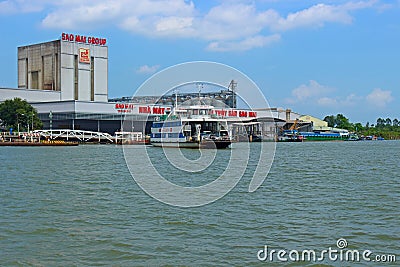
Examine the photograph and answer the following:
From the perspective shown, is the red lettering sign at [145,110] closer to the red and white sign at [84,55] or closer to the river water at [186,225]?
the red and white sign at [84,55]

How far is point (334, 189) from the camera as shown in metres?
23.2

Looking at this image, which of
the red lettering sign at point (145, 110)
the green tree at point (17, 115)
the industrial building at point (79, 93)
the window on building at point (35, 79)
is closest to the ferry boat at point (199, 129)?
the industrial building at point (79, 93)

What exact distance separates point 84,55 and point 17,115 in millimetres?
25835

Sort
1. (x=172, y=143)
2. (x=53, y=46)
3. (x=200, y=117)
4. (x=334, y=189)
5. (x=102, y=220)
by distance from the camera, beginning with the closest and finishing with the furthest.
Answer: (x=102, y=220)
(x=334, y=189)
(x=200, y=117)
(x=172, y=143)
(x=53, y=46)

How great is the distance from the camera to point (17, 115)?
94.2 meters

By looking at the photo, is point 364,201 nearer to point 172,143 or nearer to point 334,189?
point 334,189

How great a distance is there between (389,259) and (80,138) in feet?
288

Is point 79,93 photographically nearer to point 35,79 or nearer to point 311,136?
point 35,79

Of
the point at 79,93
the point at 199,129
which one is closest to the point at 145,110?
the point at 79,93

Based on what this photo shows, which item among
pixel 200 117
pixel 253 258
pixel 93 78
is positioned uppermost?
pixel 93 78

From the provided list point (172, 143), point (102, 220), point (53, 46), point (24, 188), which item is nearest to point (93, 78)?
point (53, 46)

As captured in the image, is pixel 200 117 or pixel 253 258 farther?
pixel 200 117

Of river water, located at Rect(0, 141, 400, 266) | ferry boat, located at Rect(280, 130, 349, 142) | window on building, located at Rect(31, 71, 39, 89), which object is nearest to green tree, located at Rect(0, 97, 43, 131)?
window on building, located at Rect(31, 71, 39, 89)

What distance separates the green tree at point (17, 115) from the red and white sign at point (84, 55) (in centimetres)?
2098
